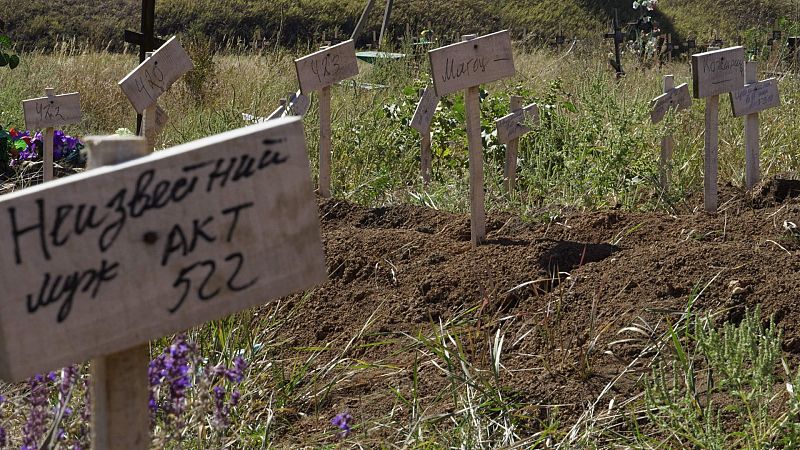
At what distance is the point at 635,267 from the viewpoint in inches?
133

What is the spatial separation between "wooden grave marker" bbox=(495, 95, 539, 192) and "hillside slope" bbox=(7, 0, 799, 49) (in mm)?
19412

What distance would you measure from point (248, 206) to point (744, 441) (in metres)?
1.49

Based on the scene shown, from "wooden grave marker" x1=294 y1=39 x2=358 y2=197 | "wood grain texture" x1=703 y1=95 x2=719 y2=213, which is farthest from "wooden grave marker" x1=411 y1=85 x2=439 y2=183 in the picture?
"wood grain texture" x1=703 y1=95 x2=719 y2=213

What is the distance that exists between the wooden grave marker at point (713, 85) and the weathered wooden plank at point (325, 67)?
5.57 ft

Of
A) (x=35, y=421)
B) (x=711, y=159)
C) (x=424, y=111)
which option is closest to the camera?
(x=35, y=421)

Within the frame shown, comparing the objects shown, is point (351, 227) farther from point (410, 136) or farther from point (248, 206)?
point (248, 206)

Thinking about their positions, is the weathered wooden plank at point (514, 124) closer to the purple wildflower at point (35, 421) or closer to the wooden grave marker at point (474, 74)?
the wooden grave marker at point (474, 74)

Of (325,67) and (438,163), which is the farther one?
(438,163)

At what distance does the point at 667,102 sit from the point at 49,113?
3.23 meters

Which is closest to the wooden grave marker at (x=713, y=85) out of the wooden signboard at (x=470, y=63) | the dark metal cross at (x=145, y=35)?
the wooden signboard at (x=470, y=63)

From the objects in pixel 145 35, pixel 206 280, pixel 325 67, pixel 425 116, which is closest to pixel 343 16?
pixel 145 35

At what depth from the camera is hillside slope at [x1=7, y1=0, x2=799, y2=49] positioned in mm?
25078

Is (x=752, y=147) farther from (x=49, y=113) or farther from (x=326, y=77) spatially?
(x=49, y=113)

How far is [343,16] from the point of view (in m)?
27.0
